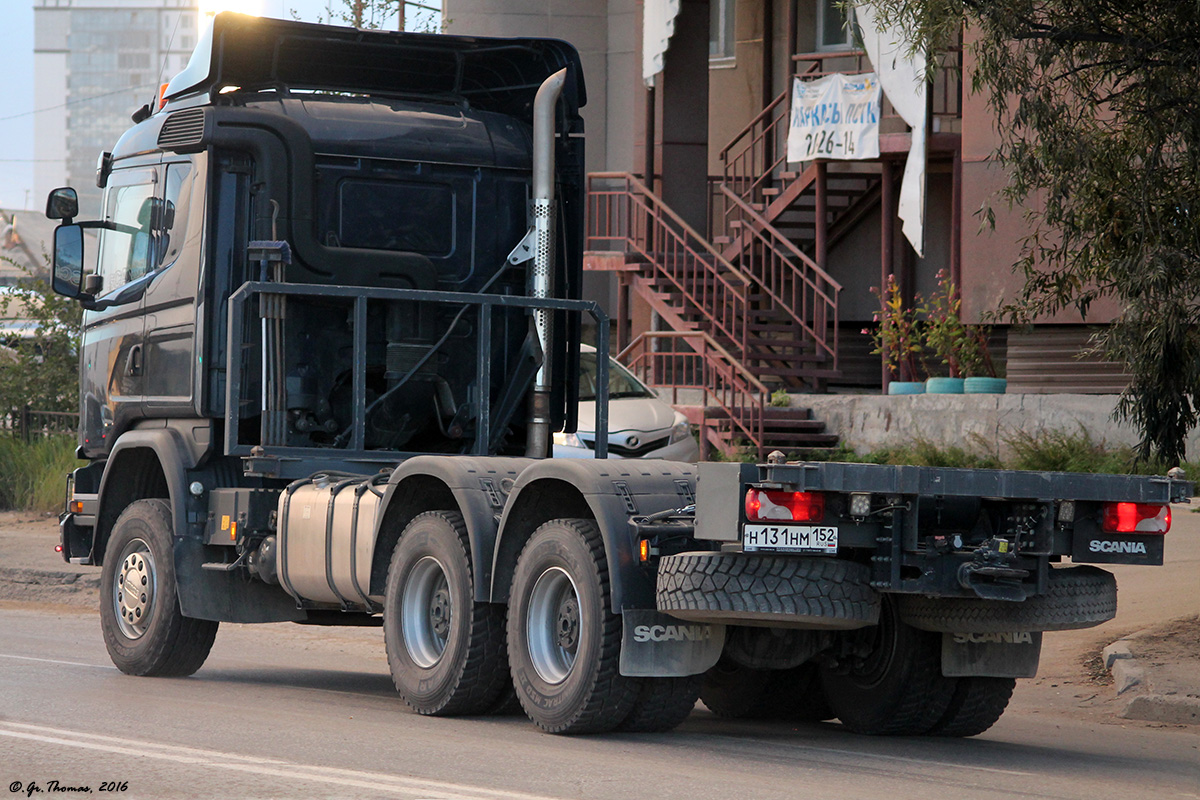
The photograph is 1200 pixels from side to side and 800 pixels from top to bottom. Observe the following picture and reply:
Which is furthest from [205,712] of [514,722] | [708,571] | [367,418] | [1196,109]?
[1196,109]

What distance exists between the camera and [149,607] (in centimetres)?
1012

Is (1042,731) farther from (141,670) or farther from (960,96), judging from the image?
(960,96)

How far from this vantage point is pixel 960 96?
2105 cm

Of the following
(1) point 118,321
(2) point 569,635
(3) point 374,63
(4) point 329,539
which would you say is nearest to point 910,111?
(3) point 374,63

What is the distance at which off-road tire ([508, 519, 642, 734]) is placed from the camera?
7262 mm

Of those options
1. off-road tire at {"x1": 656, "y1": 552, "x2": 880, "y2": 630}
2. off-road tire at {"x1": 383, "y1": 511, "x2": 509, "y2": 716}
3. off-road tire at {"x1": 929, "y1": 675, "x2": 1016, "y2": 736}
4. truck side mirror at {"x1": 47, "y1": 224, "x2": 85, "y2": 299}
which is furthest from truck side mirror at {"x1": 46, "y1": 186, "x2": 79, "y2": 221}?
off-road tire at {"x1": 929, "y1": 675, "x2": 1016, "y2": 736}

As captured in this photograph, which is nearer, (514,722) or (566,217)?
(514,722)

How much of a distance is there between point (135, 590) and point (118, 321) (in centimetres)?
172

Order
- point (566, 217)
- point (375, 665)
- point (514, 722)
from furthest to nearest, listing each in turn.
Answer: point (375, 665), point (566, 217), point (514, 722)

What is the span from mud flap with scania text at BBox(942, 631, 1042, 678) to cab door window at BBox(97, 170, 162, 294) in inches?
208

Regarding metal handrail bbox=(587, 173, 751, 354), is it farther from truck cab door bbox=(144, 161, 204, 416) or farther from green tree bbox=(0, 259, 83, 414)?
truck cab door bbox=(144, 161, 204, 416)

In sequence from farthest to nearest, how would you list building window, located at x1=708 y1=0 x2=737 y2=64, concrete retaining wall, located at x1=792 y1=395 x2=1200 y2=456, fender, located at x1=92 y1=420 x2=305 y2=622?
building window, located at x1=708 y1=0 x2=737 y2=64 → concrete retaining wall, located at x1=792 y1=395 x2=1200 y2=456 → fender, located at x1=92 y1=420 x2=305 y2=622

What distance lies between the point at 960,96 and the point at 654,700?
15072 mm

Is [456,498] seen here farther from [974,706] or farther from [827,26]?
[827,26]
